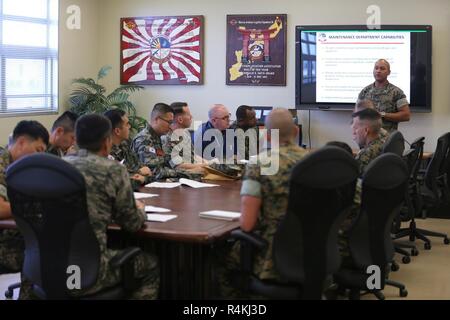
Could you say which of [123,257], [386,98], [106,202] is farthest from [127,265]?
[386,98]

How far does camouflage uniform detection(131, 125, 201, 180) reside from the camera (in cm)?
536

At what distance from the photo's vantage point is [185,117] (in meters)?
6.30

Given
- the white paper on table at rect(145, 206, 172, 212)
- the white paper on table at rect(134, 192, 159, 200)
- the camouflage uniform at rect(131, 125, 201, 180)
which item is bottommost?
the white paper on table at rect(145, 206, 172, 212)

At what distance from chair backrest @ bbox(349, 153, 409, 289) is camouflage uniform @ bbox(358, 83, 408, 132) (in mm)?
3217

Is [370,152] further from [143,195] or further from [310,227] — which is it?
[310,227]

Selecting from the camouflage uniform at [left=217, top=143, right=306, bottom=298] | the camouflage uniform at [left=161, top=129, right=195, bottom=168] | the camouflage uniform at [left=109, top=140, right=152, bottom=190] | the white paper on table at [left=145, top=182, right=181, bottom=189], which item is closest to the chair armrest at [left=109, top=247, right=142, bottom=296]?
the camouflage uniform at [left=217, top=143, right=306, bottom=298]

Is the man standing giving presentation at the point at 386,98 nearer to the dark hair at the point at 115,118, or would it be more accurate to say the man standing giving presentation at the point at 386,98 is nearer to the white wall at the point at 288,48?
the white wall at the point at 288,48

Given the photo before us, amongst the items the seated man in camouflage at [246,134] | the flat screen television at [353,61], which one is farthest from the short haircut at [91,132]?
the flat screen television at [353,61]

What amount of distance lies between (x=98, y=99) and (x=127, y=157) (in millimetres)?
2938

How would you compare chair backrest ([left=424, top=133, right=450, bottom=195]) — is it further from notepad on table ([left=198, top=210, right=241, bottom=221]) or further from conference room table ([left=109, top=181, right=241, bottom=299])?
conference room table ([left=109, top=181, right=241, bottom=299])

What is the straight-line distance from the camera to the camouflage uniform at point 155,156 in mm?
5363

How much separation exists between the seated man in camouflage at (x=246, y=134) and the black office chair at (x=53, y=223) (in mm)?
3279

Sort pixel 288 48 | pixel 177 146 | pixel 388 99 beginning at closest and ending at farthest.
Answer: pixel 177 146
pixel 388 99
pixel 288 48

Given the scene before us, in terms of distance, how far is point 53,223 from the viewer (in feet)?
9.94
